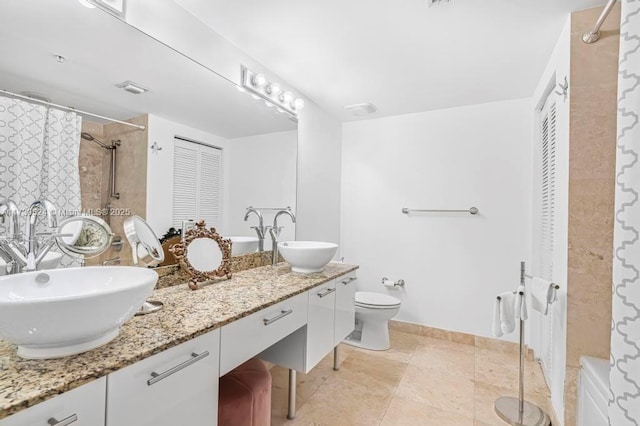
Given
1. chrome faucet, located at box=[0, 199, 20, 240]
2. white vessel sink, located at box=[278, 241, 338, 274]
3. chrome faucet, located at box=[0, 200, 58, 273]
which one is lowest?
white vessel sink, located at box=[278, 241, 338, 274]

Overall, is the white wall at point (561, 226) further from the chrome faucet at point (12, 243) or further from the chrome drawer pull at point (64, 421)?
the chrome faucet at point (12, 243)

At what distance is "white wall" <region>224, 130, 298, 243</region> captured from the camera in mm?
2025

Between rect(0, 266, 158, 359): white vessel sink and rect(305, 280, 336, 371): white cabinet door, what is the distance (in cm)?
100

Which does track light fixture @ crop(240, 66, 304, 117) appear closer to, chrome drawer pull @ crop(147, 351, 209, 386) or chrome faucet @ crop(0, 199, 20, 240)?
chrome faucet @ crop(0, 199, 20, 240)

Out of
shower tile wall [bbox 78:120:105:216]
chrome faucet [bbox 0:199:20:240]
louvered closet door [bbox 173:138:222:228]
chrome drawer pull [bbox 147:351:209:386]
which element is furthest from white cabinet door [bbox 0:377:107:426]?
louvered closet door [bbox 173:138:222:228]

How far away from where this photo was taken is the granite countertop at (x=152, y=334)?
0.65 metres

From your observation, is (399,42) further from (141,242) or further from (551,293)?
(141,242)

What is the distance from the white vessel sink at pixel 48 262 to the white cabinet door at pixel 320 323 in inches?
44.4

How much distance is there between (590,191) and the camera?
1524 millimetres

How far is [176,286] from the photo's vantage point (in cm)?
157

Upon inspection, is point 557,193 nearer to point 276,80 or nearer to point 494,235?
point 494,235

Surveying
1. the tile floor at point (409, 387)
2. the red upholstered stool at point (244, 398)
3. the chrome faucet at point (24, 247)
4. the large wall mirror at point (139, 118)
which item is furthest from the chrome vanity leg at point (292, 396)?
the chrome faucet at point (24, 247)

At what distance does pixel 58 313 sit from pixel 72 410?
8.7 inches

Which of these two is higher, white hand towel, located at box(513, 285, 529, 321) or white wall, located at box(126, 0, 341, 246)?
white wall, located at box(126, 0, 341, 246)
